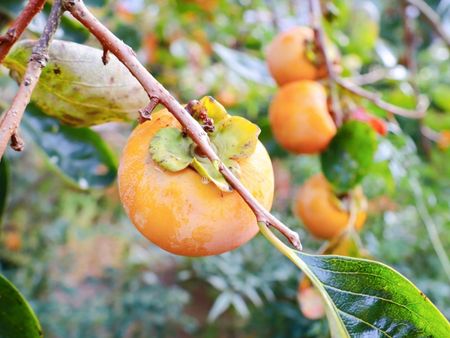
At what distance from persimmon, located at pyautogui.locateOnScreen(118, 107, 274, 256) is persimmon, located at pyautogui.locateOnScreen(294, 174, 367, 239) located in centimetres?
65

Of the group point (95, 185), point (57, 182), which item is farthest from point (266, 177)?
point (57, 182)

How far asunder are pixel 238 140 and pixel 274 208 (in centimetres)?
201

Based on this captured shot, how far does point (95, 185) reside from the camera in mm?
894

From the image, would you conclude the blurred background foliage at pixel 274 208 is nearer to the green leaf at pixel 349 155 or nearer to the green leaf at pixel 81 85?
the green leaf at pixel 349 155

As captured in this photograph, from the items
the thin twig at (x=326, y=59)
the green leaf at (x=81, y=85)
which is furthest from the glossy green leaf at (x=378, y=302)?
the thin twig at (x=326, y=59)

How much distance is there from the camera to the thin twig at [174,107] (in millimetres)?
428

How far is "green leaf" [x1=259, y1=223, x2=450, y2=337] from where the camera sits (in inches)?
18.2

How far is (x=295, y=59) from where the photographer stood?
3.59 ft

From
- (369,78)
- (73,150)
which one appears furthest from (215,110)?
(369,78)

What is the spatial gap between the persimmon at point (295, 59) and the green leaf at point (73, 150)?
43 cm

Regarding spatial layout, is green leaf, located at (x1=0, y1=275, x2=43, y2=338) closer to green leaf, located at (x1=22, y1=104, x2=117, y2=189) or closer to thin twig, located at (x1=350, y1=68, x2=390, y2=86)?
green leaf, located at (x1=22, y1=104, x2=117, y2=189)

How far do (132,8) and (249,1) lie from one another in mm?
754

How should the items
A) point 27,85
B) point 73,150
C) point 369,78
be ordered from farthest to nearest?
1. point 369,78
2. point 73,150
3. point 27,85

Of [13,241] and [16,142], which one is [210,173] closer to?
[16,142]
